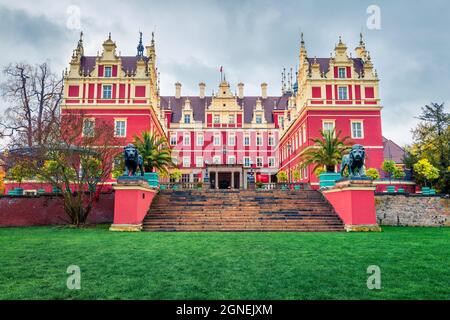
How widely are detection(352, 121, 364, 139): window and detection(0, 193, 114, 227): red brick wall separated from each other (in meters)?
23.9

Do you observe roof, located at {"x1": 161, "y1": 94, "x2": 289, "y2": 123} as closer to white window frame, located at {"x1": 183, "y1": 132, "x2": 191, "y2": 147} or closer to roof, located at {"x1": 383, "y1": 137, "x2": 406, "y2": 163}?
white window frame, located at {"x1": 183, "y1": 132, "x2": 191, "y2": 147}

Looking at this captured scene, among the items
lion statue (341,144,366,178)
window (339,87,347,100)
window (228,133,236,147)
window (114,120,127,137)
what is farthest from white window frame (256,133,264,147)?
lion statue (341,144,366,178)

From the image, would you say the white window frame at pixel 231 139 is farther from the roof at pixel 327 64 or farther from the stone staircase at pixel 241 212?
the stone staircase at pixel 241 212

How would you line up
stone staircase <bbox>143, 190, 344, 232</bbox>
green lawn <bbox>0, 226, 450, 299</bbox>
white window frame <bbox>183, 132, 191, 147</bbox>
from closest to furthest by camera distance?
green lawn <bbox>0, 226, 450, 299</bbox> → stone staircase <bbox>143, 190, 344, 232</bbox> → white window frame <bbox>183, 132, 191, 147</bbox>

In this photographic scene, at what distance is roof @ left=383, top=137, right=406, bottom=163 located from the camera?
4697 cm

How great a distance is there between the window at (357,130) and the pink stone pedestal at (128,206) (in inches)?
918

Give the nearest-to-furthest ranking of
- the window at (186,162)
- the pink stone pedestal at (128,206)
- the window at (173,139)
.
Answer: the pink stone pedestal at (128,206), the window at (186,162), the window at (173,139)

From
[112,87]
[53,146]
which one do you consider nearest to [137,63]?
[112,87]

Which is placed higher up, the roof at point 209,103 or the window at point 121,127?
the roof at point 209,103

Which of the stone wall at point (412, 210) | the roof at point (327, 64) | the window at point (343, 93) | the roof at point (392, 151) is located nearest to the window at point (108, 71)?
the roof at point (327, 64)

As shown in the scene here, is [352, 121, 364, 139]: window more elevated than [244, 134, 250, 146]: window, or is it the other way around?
[244, 134, 250, 146]: window

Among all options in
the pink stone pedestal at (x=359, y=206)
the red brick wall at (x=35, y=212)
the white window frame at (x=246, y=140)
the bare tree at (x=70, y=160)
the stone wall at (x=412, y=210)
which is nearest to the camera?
the pink stone pedestal at (x=359, y=206)

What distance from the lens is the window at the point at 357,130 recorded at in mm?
32188
